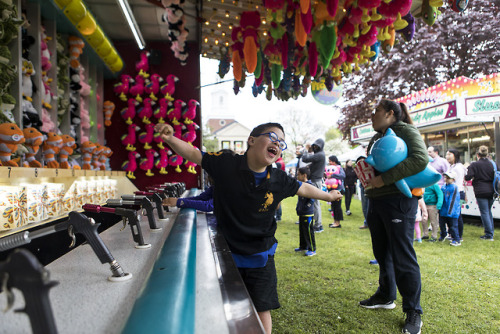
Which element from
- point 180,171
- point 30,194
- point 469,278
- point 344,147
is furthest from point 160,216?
point 344,147

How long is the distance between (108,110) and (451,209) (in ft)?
20.2

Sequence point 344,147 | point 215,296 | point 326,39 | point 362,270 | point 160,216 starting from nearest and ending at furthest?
1. point 215,296
2. point 160,216
3. point 326,39
4. point 362,270
5. point 344,147

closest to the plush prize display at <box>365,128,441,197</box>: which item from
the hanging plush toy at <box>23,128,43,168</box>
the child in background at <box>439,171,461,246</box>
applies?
the hanging plush toy at <box>23,128,43,168</box>

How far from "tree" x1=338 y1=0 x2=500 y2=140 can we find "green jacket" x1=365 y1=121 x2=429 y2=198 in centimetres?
947

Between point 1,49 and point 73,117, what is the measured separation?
85.7 inches

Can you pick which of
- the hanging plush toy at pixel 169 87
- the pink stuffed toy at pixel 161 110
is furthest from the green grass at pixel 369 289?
the hanging plush toy at pixel 169 87

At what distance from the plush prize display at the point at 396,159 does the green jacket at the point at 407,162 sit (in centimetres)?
4

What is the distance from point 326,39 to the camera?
310 centimetres

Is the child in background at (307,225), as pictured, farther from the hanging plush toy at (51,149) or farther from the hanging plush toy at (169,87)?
the hanging plush toy at (169,87)

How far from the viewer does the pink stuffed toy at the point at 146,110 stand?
6500 millimetres

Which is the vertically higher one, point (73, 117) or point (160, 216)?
point (73, 117)

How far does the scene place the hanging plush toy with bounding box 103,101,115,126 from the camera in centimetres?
635

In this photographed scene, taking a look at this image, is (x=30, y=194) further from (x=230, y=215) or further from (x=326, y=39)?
(x=326, y=39)

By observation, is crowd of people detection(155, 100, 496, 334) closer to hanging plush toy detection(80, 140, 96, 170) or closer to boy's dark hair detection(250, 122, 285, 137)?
boy's dark hair detection(250, 122, 285, 137)
